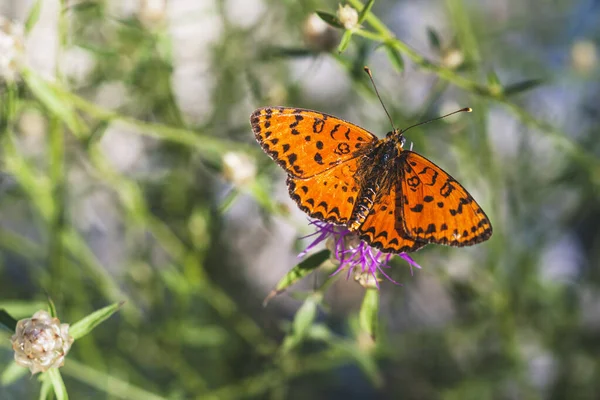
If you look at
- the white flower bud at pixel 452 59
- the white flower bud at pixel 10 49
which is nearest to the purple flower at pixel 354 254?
the white flower bud at pixel 452 59

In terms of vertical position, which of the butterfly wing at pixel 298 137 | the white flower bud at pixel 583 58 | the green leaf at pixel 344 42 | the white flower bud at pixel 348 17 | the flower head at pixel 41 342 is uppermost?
the white flower bud at pixel 583 58

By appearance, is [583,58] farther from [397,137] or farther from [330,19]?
[330,19]

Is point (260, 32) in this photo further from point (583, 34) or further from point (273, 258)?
point (583, 34)

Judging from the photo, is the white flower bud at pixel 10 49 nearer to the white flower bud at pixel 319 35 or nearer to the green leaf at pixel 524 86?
the white flower bud at pixel 319 35

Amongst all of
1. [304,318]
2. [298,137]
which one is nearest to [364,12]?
[298,137]

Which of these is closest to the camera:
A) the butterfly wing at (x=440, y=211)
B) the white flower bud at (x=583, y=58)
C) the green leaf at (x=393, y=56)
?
the butterfly wing at (x=440, y=211)

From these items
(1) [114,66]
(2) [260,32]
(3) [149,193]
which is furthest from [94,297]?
(2) [260,32]
